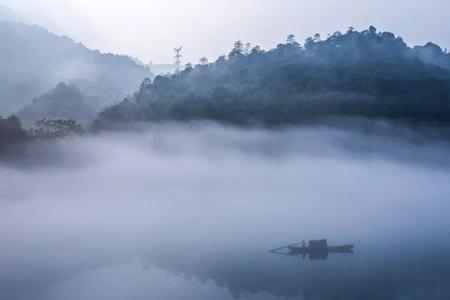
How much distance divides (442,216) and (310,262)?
654 inches

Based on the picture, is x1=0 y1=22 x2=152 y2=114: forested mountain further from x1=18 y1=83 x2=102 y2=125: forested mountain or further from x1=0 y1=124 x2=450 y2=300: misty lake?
x1=0 y1=124 x2=450 y2=300: misty lake

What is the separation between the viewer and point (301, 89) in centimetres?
5253

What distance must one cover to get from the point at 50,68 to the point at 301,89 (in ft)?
169

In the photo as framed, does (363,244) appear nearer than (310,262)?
No

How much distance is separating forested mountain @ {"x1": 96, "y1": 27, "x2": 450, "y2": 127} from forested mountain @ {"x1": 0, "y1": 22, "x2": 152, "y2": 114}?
20.2 metres

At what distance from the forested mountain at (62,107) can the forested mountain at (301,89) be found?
37.6ft

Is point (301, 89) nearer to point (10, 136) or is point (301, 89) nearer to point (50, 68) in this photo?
point (10, 136)

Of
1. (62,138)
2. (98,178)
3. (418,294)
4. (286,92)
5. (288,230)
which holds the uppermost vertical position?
(286,92)

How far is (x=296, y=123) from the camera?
51.9 metres

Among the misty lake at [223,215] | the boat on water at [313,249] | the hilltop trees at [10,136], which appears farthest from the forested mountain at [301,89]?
the boat on water at [313,249]

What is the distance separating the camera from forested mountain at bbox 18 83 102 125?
63875mm

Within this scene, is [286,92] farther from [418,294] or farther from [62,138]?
[418,294]

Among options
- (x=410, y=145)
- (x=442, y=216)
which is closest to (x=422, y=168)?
(x=410, y=145)

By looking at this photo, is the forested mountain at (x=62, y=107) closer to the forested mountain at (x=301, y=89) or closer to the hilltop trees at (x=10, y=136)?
the forested mountain at (x=301, y=89)
